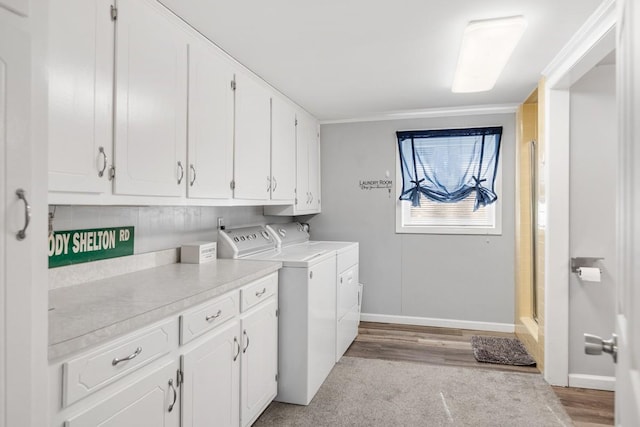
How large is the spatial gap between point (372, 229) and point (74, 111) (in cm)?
347

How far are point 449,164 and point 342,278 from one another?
1.76 metres

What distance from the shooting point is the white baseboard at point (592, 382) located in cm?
290

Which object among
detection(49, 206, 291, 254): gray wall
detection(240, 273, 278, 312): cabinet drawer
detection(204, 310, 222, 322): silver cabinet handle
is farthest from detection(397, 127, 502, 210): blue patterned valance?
detection(204, 310, 222, 322): silver cabinet handle

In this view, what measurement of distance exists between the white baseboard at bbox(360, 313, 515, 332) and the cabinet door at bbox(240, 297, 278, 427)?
208cm

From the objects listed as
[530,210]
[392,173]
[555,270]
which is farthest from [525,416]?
[392,173]

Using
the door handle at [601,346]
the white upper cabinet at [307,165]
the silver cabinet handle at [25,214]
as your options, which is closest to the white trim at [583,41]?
the door handle at [601,346]

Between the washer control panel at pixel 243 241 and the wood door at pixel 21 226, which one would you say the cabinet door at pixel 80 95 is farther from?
the washer control panel at pixel 243 241

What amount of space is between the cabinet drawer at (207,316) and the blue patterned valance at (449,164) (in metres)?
2.81


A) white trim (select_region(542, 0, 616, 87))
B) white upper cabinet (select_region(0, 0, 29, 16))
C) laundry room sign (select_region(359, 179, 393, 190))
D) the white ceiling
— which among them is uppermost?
the white ceiling

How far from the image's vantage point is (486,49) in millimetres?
2496

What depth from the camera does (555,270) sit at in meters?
2.95

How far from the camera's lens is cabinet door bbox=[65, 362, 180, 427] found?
1275mm

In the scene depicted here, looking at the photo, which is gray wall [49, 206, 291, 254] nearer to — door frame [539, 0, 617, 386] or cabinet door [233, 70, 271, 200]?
cabinet door [233, 70, 271, 200]

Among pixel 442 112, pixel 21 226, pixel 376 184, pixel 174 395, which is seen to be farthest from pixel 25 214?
pixel 442 112
